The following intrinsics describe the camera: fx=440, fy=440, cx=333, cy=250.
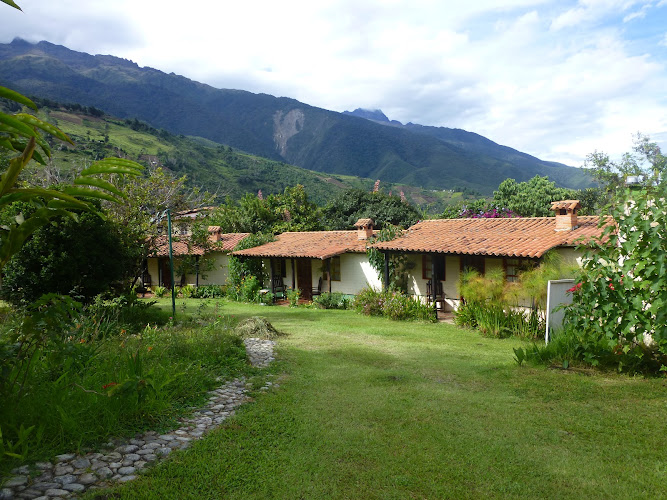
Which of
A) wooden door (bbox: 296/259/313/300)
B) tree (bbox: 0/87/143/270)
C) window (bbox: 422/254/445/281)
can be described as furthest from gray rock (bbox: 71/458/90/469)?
wooden door (bbox: 296/259/313/300)

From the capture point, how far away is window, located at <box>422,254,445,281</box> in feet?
51.9

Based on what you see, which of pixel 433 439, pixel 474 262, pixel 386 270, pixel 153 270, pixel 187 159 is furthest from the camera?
pixel 187 159

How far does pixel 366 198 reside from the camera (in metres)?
33.2

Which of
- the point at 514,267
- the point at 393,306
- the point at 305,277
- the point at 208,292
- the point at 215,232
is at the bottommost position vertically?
the point at 208,292

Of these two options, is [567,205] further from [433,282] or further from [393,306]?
[393,306]

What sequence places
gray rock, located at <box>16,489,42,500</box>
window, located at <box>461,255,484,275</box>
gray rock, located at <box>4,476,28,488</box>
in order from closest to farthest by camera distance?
1. gray rock, located at <box>16,489,42,500</box>
2. gray rock, located at <box>4,476,28,488</box>
3. window, located at <box>461,255,484,275</box>

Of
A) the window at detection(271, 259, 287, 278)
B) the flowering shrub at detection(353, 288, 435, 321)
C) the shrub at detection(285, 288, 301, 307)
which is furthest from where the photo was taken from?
the window at detection(271, 259, 287, 278)

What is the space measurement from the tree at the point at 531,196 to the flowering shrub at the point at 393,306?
1590 cm

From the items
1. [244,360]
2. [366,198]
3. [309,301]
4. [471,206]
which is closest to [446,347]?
[244,360]

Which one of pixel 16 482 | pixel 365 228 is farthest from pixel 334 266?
pixel 16 482

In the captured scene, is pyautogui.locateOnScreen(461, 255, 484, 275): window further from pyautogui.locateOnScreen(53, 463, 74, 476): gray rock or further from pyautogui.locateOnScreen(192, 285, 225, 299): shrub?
pyautogui.locateOnScreen(192, 285, 225, 299): shrub

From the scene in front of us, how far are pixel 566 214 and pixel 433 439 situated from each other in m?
11.3

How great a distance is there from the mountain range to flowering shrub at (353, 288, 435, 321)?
73372 millimetres

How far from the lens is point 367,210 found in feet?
106
